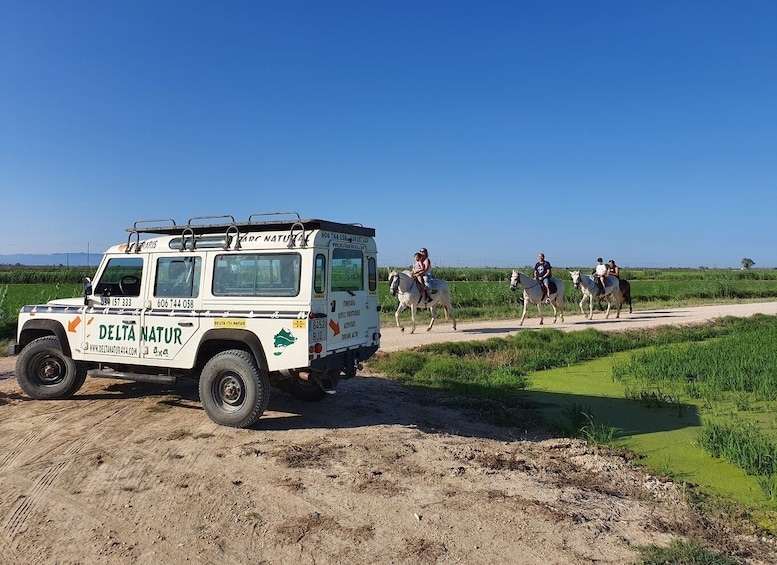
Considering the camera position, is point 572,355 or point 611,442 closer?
point 611,442

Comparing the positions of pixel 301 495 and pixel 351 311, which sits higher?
pixel 351 311

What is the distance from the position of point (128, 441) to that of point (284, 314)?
2402mm

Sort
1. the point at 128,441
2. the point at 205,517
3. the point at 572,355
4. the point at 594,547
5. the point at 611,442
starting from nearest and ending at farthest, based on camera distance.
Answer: the point at 594,547, the point at 205,517, the point at 128,441, the point at 611,442, the point at 572,355

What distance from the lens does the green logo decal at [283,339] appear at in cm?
703

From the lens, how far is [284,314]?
712cm

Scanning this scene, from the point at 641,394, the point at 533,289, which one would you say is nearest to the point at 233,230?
the point at 641,394

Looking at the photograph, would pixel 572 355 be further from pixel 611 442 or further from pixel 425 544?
pixel 425 544

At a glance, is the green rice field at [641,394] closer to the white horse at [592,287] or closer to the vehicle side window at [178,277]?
the vehicle side window at [178,277]

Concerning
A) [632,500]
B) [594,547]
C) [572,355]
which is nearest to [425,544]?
[594,547]

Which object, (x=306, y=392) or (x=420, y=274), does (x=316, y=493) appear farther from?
(x=420, y=274)

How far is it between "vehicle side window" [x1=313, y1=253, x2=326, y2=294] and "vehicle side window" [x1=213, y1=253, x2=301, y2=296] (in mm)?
227

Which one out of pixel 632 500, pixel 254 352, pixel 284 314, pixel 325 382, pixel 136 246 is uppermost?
pixel 136 246

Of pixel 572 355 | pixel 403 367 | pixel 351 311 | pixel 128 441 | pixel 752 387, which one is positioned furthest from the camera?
pixel 572 355

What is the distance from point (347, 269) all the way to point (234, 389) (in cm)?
218
